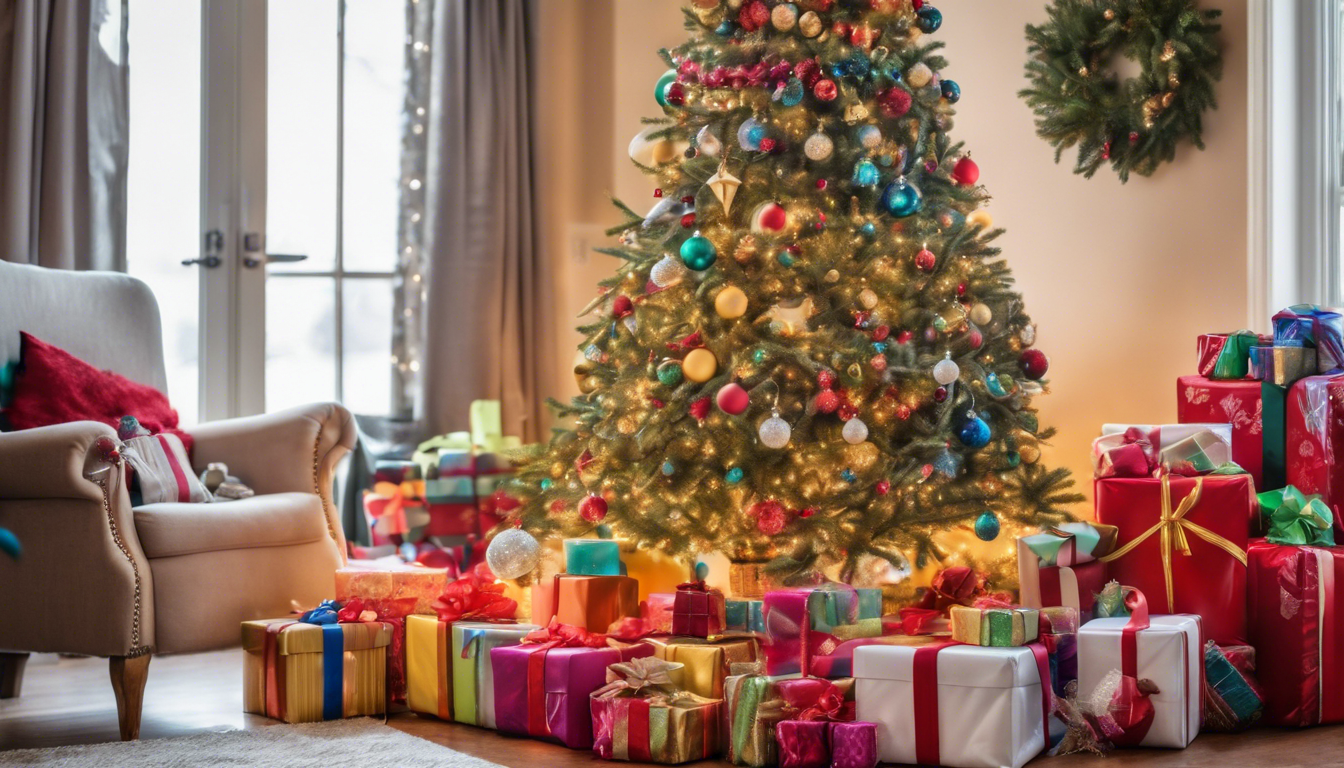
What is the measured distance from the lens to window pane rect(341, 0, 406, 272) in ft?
13.7

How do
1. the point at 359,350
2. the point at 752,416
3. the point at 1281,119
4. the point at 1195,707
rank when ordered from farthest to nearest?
the point at 359,350, the point at 1281,119, the point at 752,416, the point at 1195,707

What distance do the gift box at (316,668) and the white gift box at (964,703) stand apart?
1.00 metres

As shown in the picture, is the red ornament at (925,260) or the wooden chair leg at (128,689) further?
the red ornament at (925,260)

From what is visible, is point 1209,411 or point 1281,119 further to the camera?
point 1281,119

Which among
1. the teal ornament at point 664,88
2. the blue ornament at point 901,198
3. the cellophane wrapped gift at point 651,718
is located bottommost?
the cellophane wrapped gift at point 651,718

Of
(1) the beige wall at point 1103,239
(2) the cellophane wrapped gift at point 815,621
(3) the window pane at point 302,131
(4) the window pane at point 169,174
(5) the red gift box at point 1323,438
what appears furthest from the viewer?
(3) the window pane at point 302,131

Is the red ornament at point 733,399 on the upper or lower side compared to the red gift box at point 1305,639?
upper

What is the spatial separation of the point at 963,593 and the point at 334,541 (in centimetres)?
150

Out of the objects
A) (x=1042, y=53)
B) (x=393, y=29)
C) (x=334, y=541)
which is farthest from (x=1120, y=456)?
(x=393, y=29)

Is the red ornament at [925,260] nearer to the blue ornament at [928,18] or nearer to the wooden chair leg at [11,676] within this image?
the blue ornament at [928,18]

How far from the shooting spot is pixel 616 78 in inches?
175

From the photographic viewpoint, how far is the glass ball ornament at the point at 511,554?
2656 millimetres

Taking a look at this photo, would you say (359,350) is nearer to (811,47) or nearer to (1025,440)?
(811,47)

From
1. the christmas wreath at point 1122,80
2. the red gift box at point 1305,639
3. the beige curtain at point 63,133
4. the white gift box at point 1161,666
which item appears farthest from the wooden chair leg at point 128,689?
the christmas wreath at point 1122,80
